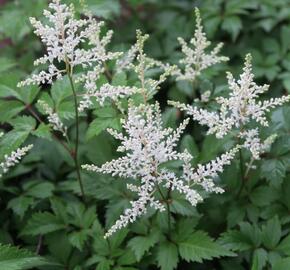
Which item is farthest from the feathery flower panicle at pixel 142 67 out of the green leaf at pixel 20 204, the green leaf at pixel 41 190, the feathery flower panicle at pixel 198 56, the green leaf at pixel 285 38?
the green leaf at pixel 285 38

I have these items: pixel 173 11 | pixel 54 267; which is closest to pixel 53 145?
pixel 54 267

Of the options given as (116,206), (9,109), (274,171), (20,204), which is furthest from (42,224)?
(274,171)

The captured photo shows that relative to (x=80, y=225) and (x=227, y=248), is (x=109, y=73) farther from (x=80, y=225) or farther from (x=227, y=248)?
(x=227, y=248)

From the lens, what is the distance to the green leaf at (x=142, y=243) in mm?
2674

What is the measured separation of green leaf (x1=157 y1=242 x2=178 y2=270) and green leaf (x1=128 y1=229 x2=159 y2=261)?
2.2 inches

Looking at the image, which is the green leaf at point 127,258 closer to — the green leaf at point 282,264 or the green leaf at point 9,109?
the green leaf at point 282,264

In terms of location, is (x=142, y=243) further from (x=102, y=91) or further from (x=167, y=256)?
(x=102, y=91)

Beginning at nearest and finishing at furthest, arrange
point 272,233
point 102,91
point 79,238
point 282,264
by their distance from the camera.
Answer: point 282,264 → point 102,91 → point 272,233 → point 79,238

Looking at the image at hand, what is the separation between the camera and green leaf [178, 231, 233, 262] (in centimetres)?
260

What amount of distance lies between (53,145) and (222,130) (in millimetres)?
1598

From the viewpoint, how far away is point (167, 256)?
2688 mm

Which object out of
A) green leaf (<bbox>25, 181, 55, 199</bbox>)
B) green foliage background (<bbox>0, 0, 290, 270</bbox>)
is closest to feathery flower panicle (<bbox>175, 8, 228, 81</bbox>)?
green foliage background (<bbox>0, 0, 290, 270</bbox>)

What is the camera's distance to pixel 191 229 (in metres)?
2.79

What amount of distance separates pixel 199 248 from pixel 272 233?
417mm
